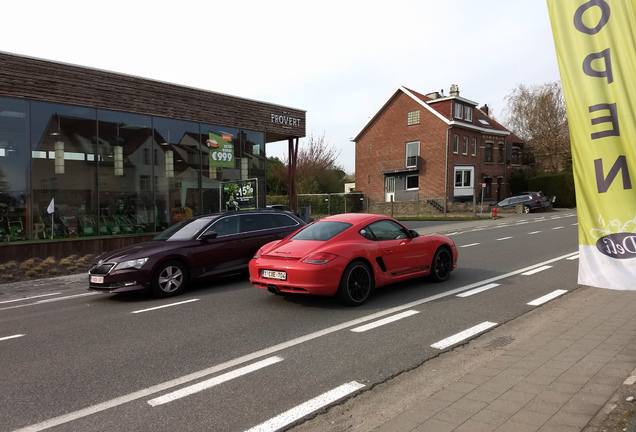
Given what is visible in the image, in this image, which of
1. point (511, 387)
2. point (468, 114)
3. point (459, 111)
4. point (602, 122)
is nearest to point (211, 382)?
point (511, 387)

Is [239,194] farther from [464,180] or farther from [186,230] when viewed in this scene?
[464,180]

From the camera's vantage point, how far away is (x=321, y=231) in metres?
A: 7.45

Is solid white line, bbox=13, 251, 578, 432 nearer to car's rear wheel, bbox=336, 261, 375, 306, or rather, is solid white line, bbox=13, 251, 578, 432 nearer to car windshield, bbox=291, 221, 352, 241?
car's rear wheel, bbox=336, 261, 375, 306

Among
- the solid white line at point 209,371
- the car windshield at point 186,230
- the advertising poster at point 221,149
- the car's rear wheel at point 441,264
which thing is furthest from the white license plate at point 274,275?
the advertising poster at point 221,149

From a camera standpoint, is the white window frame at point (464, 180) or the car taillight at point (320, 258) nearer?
the car taillight at point (320, 258)

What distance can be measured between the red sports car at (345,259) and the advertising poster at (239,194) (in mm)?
9133

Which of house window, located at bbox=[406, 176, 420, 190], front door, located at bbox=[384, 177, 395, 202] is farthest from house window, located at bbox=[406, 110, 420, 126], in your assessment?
front door, located at bbox=[384, 177, 395, 202]

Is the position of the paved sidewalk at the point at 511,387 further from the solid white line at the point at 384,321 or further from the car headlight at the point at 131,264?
the car headlight at the point at 131,264

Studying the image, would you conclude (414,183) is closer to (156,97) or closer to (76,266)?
(156,97)

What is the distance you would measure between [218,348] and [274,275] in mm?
1845

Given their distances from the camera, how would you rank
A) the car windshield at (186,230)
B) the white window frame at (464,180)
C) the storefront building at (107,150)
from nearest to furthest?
the car windshield at (186,230), the storefront building at (107,150), the white window frame at (464,180)

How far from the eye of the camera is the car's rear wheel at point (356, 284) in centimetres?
667

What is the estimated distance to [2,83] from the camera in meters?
12.9

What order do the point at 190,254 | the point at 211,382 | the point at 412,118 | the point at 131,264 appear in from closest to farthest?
the point at 211,382 → the point at 131,264 → the point at 190,254 → the point at 412,118
